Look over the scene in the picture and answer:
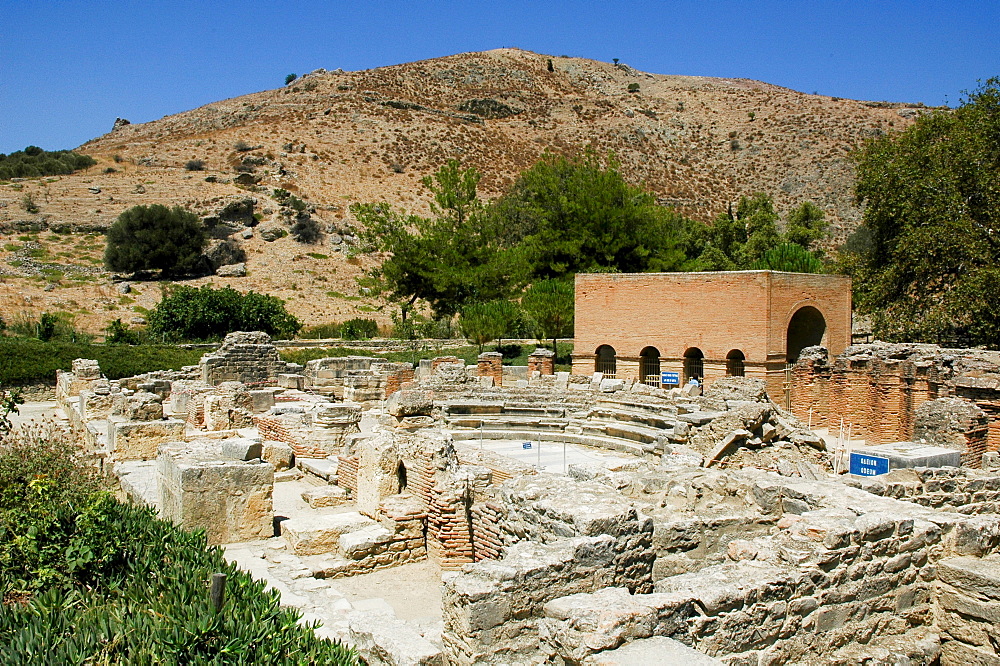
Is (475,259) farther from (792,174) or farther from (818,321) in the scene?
(792,174)

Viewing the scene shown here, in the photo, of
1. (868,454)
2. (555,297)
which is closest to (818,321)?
(555,297)

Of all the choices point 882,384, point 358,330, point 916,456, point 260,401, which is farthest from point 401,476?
point 358,330

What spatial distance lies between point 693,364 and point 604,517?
19.6 metres

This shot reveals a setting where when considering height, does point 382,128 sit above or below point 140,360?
above

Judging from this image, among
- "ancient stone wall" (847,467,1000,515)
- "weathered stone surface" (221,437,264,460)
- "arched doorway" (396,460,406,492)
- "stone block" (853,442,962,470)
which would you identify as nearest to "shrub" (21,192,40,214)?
"weathered stone surface" (221,437,264,460)

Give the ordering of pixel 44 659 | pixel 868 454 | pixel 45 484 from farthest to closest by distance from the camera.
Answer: pixel 868 454, pixel 45 484, pixel 44 659

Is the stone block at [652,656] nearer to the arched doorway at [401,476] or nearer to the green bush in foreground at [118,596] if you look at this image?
the green bush in foreground at [118,596]

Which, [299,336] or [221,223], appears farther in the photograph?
[221,223]

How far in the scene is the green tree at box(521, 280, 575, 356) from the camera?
97.1 feet

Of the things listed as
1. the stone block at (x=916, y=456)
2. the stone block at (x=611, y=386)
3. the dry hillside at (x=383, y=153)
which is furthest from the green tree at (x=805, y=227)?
the stone block at (x=916, y=456)

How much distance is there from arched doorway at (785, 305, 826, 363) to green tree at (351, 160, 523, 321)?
11.8 metres

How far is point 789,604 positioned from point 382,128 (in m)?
73.3

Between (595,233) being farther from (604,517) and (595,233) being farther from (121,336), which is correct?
(604,517)

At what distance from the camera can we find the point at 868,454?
9078mm
